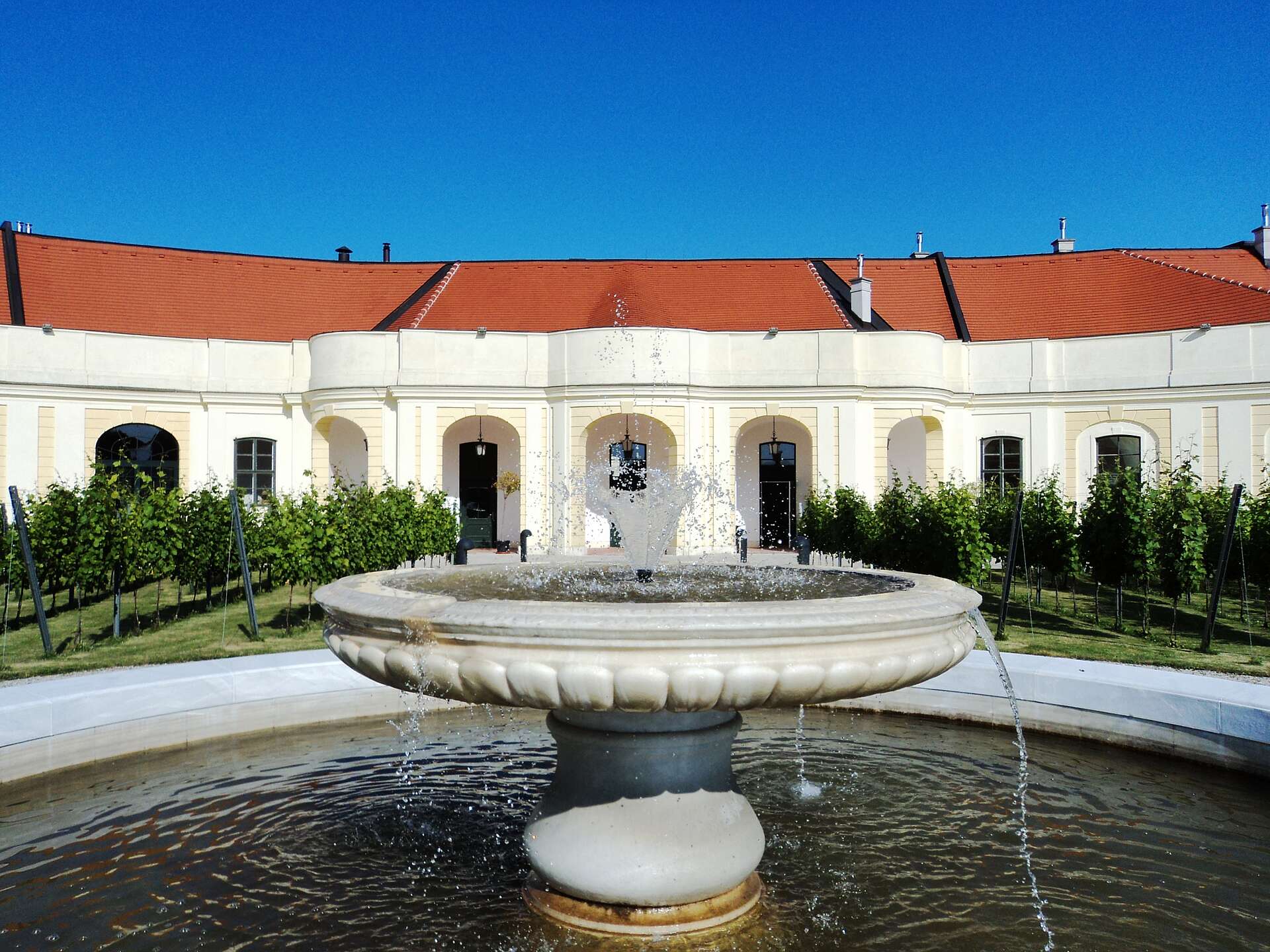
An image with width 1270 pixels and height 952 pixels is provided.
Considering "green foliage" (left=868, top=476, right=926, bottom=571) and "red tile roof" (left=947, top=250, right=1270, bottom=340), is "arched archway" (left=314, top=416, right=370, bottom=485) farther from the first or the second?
"red tile roof" (left=947, top=250, right=1270, bottom=340)

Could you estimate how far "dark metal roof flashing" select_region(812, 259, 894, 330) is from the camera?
26.0 metres

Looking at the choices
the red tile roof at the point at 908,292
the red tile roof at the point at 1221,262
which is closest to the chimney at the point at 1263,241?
the red tile roof at the point at 1221,262

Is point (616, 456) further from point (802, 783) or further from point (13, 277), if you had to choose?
point (802, 783)

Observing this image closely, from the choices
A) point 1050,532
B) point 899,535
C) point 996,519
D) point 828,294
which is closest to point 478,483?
point 828,294

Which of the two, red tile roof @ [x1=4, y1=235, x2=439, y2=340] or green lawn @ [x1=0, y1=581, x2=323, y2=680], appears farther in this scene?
red tile roof @ [x1=4, y1=235, x2=439, y2=340]

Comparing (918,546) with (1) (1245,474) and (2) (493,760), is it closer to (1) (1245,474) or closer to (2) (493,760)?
(2) (493,760)

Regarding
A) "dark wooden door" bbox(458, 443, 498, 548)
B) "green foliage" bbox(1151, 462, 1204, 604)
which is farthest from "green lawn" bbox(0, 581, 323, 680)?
"green foliage" bbox(1151, 462, 1204, 604)

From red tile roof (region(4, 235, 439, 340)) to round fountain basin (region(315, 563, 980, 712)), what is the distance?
2432 cm

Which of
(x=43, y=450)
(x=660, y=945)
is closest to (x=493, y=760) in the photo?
(x=660, y=945)

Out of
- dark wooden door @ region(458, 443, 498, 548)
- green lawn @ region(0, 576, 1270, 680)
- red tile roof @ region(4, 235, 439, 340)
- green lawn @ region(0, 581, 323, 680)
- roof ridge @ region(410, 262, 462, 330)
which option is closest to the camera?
green lawn @ region(0, 581, 323, 680)

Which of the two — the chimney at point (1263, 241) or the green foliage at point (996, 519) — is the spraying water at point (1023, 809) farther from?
the chimney at point (1263, 241)

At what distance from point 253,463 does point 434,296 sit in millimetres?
6678

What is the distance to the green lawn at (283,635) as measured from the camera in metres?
10.9

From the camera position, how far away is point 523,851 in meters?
Answer: 5.15
